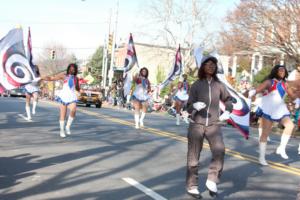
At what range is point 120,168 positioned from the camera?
8961 millimetres

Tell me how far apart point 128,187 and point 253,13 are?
2225 cm

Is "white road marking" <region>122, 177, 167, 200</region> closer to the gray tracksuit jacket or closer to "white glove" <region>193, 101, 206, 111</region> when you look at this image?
the gray tracksuit jacket

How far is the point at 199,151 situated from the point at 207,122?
0.40m

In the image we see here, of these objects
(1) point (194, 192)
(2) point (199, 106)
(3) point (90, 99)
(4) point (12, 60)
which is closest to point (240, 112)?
(2) point (199, 106)

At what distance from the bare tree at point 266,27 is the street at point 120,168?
1450 centimetres

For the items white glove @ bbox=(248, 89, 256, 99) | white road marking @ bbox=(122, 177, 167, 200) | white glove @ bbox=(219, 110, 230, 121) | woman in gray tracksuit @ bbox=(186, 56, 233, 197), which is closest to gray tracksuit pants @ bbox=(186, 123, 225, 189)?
woman in gray tracksuit @ bbox=(186, 56, 233, 197)

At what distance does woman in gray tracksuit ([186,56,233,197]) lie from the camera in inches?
277

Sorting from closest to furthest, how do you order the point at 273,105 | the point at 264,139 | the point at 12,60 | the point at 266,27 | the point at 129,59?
the point at 12,60
the point at 264,139
the point at 273,105
the point at 129,59
the point at 266,27

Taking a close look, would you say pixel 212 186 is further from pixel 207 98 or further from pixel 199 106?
pixel 207 98

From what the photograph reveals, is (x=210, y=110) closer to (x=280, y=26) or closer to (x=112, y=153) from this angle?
(x=112, y=153)

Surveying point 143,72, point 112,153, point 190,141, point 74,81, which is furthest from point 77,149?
point 143,72

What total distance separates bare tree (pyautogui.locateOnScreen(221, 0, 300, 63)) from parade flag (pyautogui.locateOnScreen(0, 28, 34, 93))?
772 inches

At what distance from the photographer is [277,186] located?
8.16 metres

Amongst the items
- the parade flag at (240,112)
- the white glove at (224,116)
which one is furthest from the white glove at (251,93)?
the white glove at (224,116)
